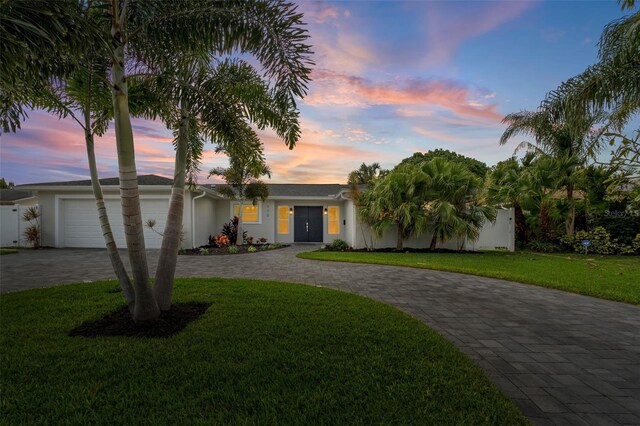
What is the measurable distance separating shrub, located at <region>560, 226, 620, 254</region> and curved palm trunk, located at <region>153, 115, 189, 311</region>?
15.2m

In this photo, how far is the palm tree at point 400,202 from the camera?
11805mm

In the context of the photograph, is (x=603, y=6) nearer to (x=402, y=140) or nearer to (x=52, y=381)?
(x=402, y=140)

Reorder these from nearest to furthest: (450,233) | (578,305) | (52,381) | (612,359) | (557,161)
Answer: (52,381)
(612,359)
(578,305)
(450,233)
(557,161)

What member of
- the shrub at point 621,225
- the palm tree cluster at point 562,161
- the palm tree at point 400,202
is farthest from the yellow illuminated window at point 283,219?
the shrub at point 621,225

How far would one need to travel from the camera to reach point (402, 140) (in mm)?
12938

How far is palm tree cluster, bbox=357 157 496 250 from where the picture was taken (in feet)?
38.8

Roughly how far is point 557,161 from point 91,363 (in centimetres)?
1598

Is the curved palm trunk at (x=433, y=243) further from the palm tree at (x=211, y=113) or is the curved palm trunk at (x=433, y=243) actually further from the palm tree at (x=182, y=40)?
the palm tree at (x=182, y=40)

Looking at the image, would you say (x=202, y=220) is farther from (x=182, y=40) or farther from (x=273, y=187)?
(x=182, y=40)

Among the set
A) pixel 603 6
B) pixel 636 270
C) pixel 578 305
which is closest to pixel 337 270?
pixel 578 305

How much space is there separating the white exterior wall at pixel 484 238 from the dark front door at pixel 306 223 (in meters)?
4.08

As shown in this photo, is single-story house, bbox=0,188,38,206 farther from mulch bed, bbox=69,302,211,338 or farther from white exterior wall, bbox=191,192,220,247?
mulch bed, bbox=69,302,211,338

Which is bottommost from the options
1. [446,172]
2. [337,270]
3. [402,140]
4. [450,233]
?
[337,270]

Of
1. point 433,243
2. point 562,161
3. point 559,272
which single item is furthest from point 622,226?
point 559,272
